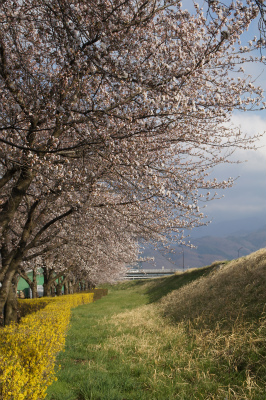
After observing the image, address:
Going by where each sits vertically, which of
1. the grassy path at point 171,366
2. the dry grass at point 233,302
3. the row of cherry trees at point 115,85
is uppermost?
the row of cherry trees at point 115,85

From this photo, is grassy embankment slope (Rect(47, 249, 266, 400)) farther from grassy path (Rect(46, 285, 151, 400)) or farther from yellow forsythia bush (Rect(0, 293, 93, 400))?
yellow forsythia bush (Rect(0, 293, 93, 400))

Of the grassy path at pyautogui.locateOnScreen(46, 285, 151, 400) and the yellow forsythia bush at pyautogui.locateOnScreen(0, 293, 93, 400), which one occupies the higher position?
the yellow forsythia bush at pyautogui.locateOnScreen(0, 293, 93, 400)

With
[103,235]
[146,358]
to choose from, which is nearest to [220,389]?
[146,358]

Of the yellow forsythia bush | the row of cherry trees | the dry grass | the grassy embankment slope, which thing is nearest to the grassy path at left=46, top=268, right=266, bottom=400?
the grassy embankment slope

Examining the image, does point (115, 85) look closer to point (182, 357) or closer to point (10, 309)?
point (182, 357)

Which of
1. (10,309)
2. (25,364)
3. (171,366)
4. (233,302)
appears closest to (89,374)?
(25,364)

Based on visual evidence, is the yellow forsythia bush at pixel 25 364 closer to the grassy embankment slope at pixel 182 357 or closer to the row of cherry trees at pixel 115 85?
the grassy embankment slope at pixel 182 357

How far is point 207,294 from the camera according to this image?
543 inches

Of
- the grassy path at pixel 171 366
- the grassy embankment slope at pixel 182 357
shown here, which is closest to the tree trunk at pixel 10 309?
the grassy embankment slope at pixel 182 357

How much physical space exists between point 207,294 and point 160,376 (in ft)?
25.1

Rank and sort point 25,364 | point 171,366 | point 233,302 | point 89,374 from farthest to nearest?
1. point 233,302
2. point 171,366
3. point 89,374
4. point 25,364

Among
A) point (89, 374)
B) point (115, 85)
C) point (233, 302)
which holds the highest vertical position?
point (115, 85)

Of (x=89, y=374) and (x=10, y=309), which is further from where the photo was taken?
(x=10, y=309)

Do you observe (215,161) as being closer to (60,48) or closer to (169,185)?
(169,185)
